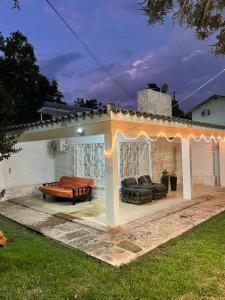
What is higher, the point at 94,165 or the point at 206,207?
the point at 94,165

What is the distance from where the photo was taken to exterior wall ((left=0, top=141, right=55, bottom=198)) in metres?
12.4

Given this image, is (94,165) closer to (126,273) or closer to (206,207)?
(206,207)

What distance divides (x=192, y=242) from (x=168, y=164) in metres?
8.53

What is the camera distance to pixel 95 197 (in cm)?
1209

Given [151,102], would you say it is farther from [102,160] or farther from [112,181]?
[112,181]

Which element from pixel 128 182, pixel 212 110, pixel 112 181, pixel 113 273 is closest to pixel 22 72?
pixel 212 110

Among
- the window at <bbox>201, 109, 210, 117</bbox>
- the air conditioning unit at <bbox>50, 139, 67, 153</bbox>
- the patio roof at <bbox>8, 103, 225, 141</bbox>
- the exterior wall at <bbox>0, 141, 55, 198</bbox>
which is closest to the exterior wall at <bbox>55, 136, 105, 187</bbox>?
the air conditioning unit at <bbox>50, 139, 67, 153</bbox>

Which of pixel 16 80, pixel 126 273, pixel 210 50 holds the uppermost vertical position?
pixel 16 80

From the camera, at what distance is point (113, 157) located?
7867mm

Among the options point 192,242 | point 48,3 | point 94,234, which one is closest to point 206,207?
point 192,242

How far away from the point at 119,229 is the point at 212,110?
14784 millimetres

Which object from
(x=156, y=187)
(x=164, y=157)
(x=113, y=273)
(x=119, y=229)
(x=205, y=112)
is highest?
(x=205, y=112)

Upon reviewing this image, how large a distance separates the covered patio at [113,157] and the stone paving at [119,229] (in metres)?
0.49

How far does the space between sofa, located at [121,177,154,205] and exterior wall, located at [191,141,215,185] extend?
17.4 ft
